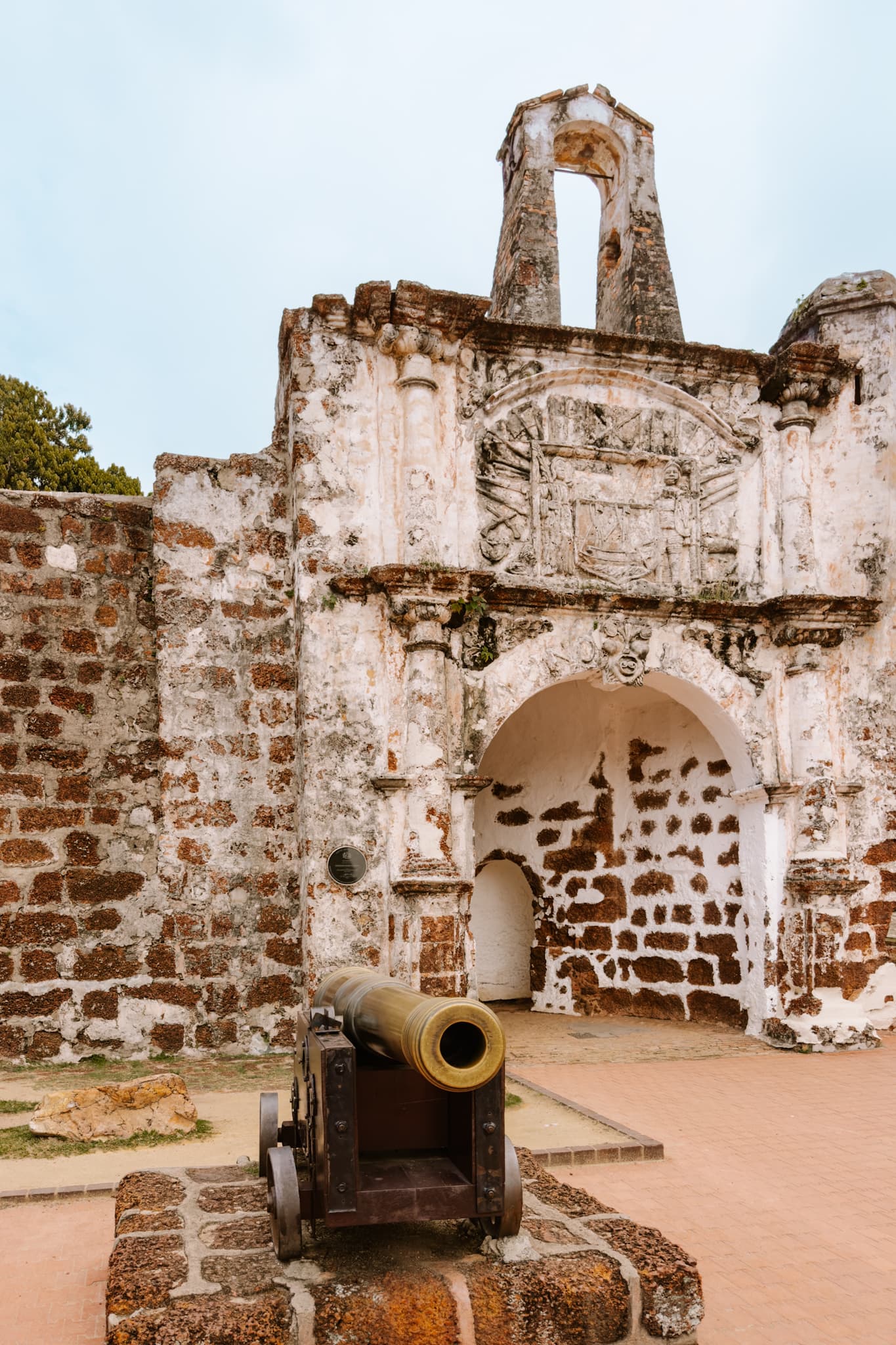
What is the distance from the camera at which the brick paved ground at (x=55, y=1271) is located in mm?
3135

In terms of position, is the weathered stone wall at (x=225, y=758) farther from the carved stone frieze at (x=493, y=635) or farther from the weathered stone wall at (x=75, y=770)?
the carved stone frieze at (x=493, y=635)

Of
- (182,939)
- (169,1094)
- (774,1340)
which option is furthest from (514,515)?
(774,1340)

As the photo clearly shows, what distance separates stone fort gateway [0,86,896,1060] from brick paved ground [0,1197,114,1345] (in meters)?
2.88

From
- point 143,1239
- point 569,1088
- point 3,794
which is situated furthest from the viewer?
point 3,794

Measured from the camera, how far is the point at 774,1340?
10.3 ft

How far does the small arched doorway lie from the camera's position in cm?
1044

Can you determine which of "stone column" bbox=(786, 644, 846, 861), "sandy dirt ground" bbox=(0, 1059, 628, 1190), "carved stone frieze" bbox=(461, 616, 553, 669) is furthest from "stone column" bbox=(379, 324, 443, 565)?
"sandy dirt ground" bbox=(0, 1059, 628, 1190)

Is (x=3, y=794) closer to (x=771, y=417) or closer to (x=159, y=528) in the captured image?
(x=159, y=528)

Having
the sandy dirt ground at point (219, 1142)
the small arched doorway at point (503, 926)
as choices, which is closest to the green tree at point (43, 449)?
the small arched doorway at point (503, 926)

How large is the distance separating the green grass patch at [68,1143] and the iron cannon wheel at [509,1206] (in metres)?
2.44

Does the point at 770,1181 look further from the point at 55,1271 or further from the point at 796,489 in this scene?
the point at 796,489

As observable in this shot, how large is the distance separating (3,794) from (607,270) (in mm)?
6657

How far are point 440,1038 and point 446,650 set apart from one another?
4795 millimetres

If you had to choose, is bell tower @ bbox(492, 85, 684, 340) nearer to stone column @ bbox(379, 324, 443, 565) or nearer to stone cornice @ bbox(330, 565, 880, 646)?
stone column @ bbox(379, 324, 443, 565)
